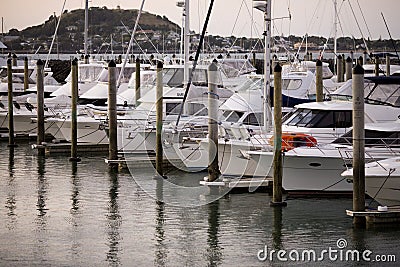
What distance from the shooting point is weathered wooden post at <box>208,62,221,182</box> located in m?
24.7

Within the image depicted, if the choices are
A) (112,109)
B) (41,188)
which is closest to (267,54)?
(112,109)

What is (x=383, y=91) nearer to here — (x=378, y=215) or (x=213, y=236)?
(x=378, y=215)

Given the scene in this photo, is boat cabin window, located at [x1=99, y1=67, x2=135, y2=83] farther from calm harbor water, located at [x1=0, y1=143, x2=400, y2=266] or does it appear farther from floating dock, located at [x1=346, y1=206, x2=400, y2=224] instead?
floating dock, located at [x1=346, y1=206, x2=400, y2=224]

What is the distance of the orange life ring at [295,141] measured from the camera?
23.9m

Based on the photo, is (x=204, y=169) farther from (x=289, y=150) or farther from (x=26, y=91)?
(x=26, y=91)

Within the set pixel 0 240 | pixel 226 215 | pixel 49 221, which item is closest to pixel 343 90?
pixel 226 215

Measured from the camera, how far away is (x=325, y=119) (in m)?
25.4

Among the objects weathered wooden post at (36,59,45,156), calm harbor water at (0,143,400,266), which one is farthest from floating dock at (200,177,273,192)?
weathered wooden post at (36,59,45,156)

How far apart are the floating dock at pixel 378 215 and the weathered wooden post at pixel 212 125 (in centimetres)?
556

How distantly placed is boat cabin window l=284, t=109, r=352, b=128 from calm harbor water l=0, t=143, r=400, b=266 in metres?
2.31

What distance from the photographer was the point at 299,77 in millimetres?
37969

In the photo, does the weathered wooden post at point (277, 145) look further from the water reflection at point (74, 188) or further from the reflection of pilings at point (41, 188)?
the reflection of pilings at point (41, 188)

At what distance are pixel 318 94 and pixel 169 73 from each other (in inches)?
304

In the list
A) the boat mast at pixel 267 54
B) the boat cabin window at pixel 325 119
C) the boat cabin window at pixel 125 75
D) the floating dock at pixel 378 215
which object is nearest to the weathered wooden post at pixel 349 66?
the boat cabin window at pixel 125 75
